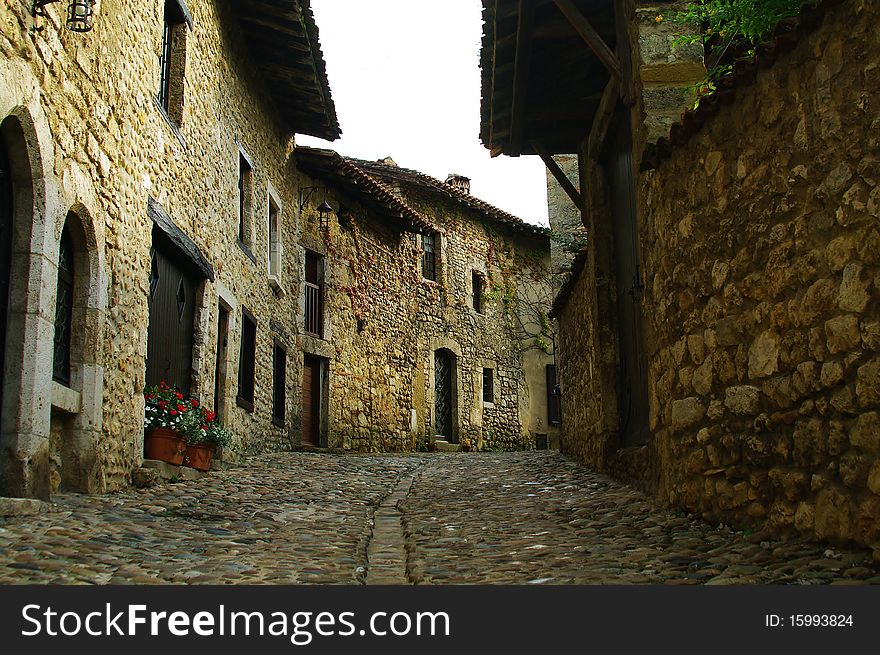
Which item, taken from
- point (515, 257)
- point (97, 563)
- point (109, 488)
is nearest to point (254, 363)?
point (109, 488)

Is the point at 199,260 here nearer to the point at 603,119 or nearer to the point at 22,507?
the point at 603,119

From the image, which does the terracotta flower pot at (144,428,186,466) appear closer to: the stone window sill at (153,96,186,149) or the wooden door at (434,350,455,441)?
the stone window sill at (153,96,186,149)

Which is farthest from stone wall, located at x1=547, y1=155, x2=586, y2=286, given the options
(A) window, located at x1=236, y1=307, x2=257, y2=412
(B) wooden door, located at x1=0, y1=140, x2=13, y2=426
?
(B) wooden door, located at x1=0, y1=140, x2=13, y2=426

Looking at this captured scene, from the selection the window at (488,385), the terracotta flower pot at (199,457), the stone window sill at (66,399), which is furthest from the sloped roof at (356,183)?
the stone window sill at (66,399)

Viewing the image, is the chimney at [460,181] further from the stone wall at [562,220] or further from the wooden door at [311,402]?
the wooden door at [311,402]

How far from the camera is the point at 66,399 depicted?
21.2ft

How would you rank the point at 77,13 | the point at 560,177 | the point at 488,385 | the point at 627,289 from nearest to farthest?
the point at 77,13, the point at 627,289, the point at 560,177, the point at 488,385

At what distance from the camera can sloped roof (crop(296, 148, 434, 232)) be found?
16.3 m

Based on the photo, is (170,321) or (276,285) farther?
(276,285)

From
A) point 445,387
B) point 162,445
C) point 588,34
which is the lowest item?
point 162,445

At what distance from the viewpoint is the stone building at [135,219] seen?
5.70 m

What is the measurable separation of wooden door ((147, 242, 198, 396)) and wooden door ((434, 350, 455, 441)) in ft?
36.6

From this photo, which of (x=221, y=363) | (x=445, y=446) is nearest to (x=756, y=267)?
(x=221, y=363)

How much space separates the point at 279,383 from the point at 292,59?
515 centimetres
